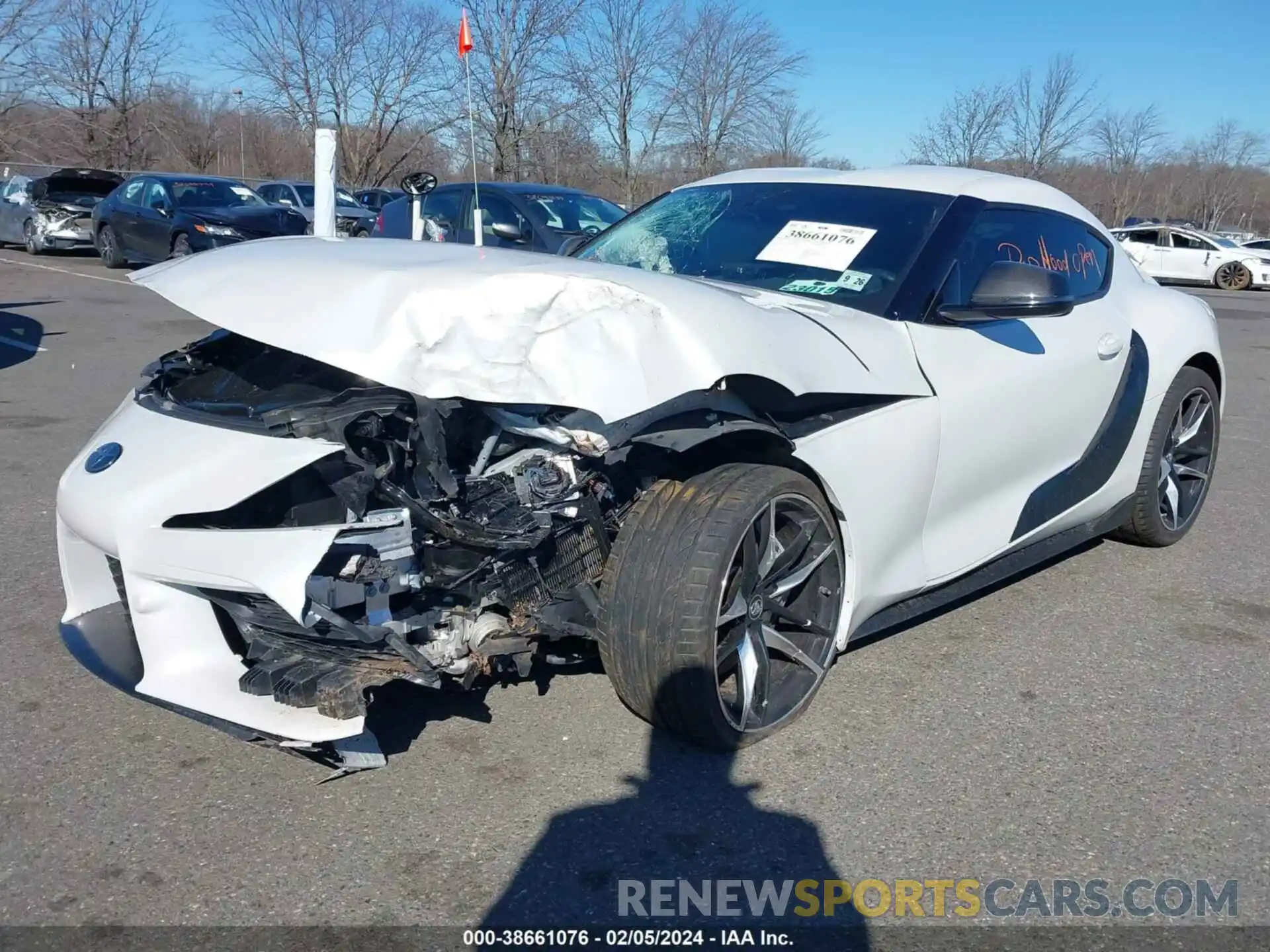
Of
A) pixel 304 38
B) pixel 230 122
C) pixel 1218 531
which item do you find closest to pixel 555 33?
pixel 304 38

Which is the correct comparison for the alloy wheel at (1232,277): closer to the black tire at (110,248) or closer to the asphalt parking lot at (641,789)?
the black tire at (110,248)

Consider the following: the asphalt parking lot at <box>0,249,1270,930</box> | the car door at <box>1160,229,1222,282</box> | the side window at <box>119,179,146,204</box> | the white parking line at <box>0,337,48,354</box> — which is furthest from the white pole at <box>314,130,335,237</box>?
the car door at <box>1160,229,1222,282</box>

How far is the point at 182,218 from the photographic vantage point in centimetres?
1688

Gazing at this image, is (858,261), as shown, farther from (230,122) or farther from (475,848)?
(230,122)

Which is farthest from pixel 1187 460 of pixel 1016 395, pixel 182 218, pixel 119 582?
pixel 182 218

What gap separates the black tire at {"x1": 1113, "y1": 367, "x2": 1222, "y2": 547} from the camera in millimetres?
4777

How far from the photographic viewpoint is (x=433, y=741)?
3.25 m

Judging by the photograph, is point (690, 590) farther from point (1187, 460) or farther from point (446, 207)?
point (446, 207)

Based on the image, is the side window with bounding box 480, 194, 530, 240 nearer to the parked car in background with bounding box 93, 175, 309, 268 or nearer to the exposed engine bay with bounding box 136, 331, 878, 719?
the parked car in background with bounding box 93, 175, 309, 268

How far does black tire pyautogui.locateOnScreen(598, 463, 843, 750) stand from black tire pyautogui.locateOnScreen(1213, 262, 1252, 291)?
27.1 m

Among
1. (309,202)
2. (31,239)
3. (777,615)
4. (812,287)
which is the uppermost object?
(309,202)

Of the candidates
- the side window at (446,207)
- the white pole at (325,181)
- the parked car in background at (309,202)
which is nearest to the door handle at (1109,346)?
the white pole at (325,181)

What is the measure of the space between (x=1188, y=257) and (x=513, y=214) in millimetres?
21472

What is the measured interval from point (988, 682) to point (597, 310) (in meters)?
1.96
